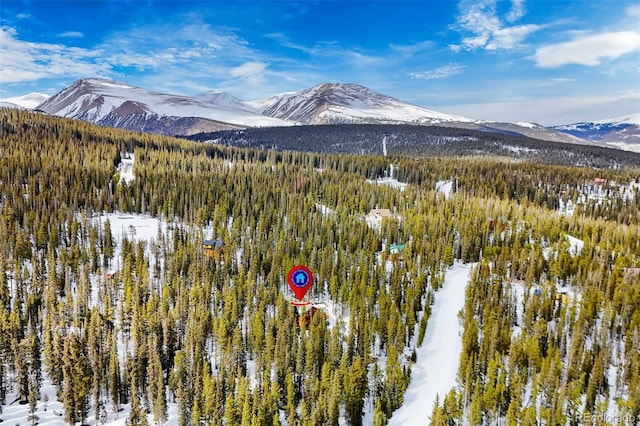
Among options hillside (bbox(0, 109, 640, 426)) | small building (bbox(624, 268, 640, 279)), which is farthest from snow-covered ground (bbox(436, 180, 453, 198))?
small building (bbox(624, 268, 640, 279))

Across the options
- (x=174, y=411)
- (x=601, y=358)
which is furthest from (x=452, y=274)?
(x=174, y=411)

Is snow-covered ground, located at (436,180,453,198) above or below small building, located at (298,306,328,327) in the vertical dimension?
above

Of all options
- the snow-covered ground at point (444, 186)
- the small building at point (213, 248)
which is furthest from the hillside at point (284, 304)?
the snow-covered ground at point (444, 186)

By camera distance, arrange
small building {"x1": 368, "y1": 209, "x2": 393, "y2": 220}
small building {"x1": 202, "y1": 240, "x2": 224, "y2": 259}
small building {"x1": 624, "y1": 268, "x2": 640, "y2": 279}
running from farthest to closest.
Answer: small building {"x1": 368, "y1": 209, "x2": 393, "y2": 220} → small building {"x1": 202, "y1": 240, "x2": 224, "y2": 259} → small building {"x1": 624, "y1": 268, "x2": 640, "y2": 279}

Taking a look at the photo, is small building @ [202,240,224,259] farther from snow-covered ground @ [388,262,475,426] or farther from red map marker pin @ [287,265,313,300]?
snow-covered ground @ [388,262,475,426]

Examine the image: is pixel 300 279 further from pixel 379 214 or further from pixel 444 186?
pixel 444 186

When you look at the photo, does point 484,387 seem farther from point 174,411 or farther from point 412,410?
point 174,411

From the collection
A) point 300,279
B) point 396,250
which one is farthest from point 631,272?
point 300,279
